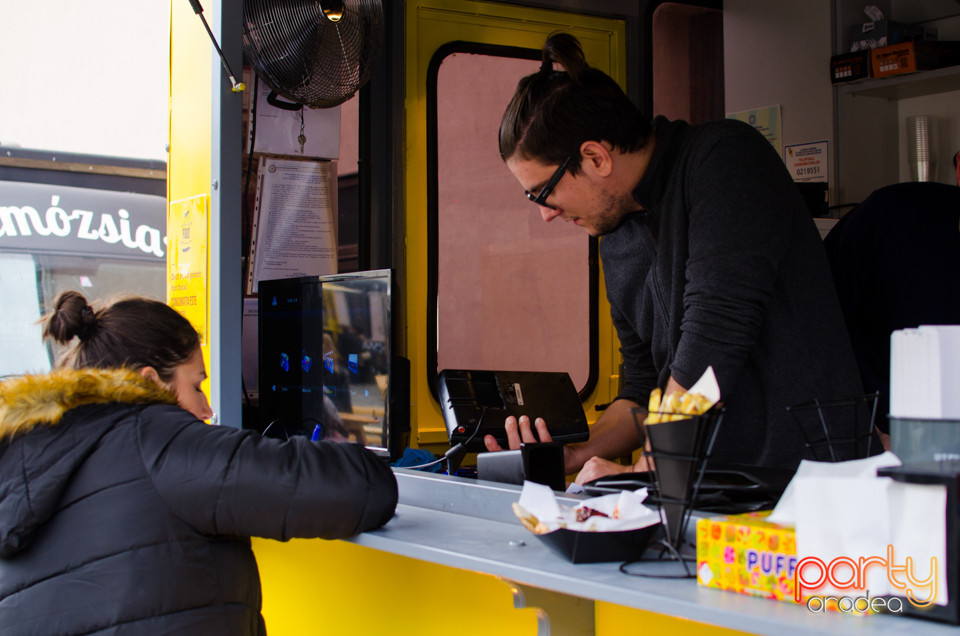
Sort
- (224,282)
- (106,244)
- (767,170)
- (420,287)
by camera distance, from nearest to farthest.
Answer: (767,170) < (224,282) < (420,287) < (106,244)

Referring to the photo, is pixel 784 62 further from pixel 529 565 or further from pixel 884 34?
pixel 529 565

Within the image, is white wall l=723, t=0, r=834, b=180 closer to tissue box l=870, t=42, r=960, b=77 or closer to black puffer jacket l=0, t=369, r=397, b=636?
tissue box l=870, t=42, r=960, b=77

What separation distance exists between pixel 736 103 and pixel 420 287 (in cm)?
166

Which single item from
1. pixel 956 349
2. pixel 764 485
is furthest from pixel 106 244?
pixel 956 349

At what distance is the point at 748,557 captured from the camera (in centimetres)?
94

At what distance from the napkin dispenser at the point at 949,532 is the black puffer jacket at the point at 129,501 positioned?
81 cm

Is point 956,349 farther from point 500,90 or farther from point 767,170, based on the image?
point 500,90

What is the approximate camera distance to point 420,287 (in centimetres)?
314

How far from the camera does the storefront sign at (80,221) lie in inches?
138

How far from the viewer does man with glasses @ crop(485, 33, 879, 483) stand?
1562 millimetres

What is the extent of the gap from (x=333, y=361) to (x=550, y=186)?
90 cm

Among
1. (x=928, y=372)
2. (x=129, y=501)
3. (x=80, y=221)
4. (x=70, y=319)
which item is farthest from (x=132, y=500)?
(x=80, y=221)

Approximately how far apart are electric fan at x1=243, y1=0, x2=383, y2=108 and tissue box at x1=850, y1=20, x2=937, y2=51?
1.85 m

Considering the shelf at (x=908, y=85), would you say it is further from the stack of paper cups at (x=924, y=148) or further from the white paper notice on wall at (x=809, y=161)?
the white paper notice on wall at (x=809, y=161)
